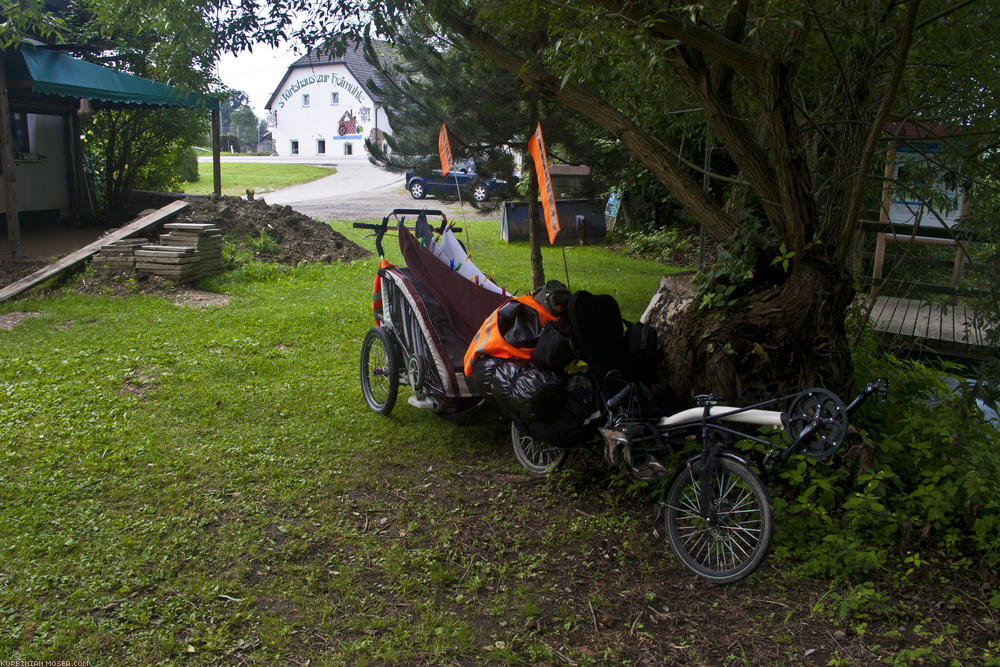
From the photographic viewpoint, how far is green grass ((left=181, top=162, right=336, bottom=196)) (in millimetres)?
25844

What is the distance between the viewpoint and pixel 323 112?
157 ft

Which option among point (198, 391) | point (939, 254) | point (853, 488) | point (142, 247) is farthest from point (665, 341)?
point (142, 247)

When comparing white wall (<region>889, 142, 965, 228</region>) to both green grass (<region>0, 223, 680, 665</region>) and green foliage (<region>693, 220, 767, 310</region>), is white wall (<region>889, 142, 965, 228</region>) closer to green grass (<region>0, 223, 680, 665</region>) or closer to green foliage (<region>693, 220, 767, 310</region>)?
green foliage (<region>693, 220, 767, 310</region>)

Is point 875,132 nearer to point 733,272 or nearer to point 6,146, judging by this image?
point 733,272

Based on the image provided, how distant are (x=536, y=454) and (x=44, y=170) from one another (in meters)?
13.1

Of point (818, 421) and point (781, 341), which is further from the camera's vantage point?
point (781, 341)

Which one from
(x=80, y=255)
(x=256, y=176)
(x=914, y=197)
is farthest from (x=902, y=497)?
(x=256, y=176)

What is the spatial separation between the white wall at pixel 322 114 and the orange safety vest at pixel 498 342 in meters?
42.5

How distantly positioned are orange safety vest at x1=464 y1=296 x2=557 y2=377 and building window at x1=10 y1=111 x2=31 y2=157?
12452 millimetres

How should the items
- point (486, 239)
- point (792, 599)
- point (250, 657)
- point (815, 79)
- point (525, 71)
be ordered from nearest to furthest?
point (250, 657) < point (792, 599) < point (525, 71) < point (815, 79) < point (486, 239)

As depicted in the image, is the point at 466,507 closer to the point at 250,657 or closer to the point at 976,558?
the point at 250,657

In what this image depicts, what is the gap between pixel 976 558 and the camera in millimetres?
3555

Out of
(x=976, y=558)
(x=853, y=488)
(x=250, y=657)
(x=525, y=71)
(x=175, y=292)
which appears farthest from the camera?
(x=175, y=292)

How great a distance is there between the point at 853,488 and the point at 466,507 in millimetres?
2079
